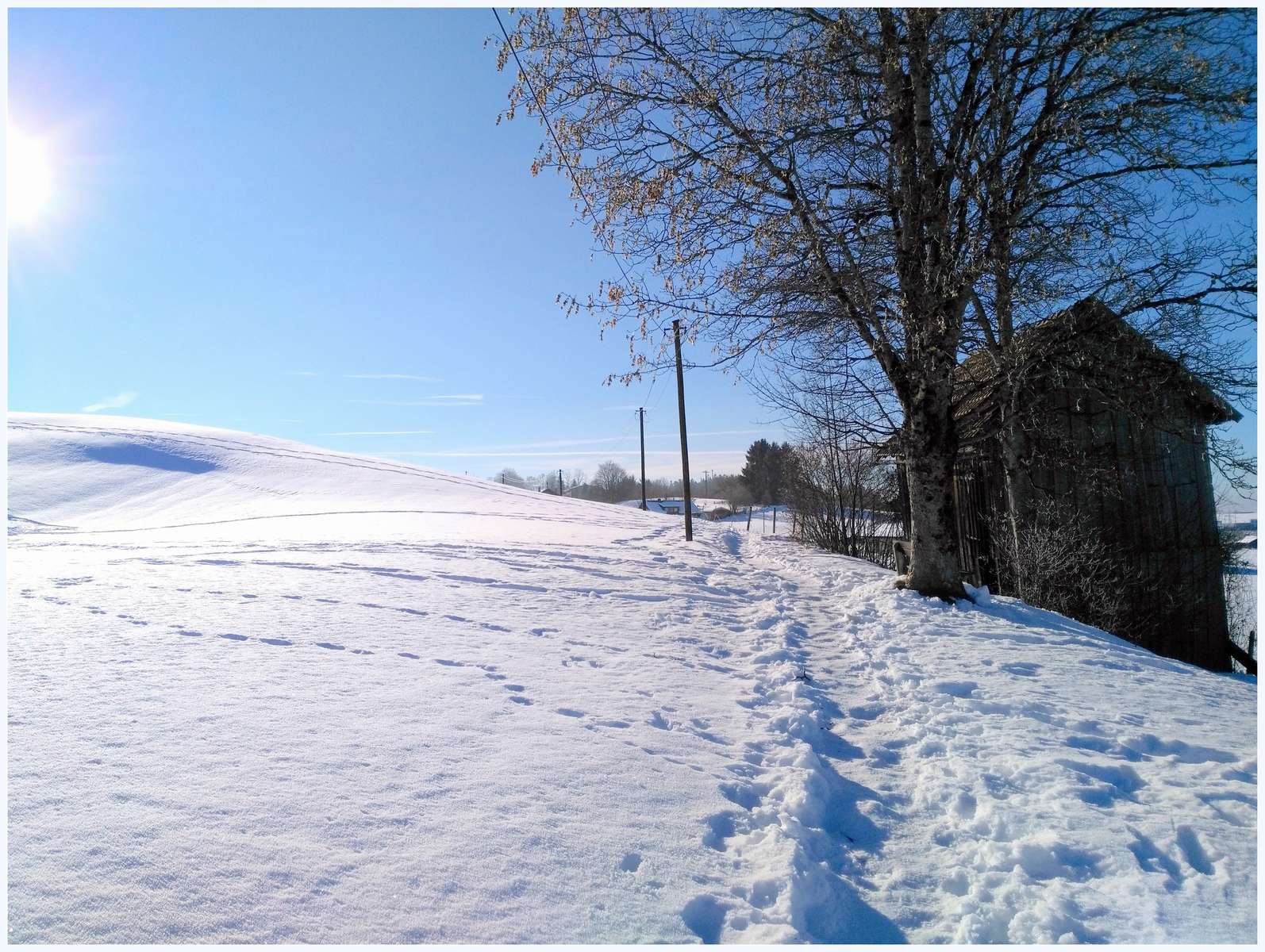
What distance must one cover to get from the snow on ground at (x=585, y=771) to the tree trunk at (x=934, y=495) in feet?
3.00

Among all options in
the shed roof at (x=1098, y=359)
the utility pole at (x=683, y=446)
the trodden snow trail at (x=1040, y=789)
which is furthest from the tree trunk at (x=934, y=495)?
the utility pole at (x=683, y=446)

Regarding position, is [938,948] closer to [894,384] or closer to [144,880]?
[144,880]

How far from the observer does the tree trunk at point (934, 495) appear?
815 cm

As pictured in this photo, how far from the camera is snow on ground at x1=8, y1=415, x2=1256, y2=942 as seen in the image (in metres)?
2.36

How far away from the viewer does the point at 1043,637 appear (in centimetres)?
642

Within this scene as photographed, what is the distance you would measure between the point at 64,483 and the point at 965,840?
23.6 metres

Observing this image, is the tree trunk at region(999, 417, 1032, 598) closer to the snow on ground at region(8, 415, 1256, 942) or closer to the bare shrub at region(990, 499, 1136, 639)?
the bare shrub at region(990, 499, 1136, 639)

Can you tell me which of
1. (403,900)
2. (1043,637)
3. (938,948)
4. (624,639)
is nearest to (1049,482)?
(1043,637)

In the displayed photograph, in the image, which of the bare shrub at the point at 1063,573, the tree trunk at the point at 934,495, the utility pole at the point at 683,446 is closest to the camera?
the tree trunk at the point at 934,495

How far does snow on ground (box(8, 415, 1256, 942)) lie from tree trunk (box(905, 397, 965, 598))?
3.00ft

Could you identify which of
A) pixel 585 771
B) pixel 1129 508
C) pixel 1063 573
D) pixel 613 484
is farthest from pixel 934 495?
pixel 613 484

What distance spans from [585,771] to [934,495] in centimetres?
639

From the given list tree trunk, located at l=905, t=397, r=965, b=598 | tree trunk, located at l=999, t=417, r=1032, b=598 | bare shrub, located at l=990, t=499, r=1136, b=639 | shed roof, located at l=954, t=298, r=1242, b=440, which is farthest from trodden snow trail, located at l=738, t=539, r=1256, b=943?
tree trunk, located at l=999, t=417, r=1032, b=598

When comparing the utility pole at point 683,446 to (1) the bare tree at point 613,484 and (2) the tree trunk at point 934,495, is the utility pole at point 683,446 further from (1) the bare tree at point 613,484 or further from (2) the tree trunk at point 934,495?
(1) the bare tree at point 613,484
